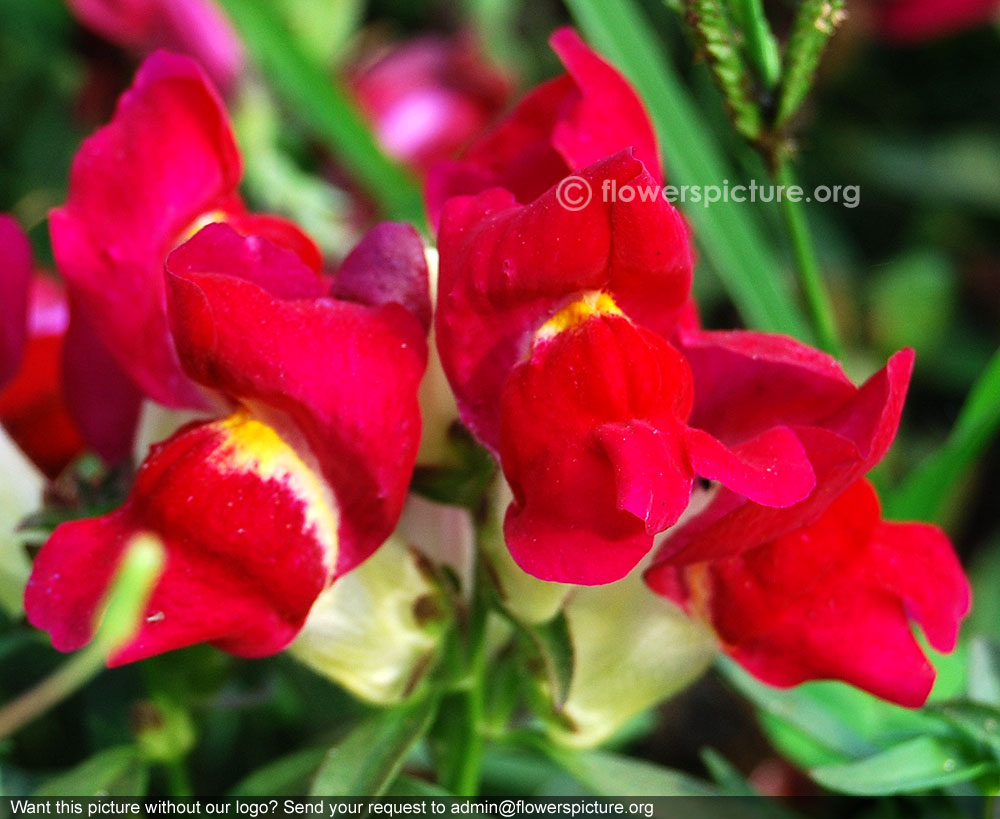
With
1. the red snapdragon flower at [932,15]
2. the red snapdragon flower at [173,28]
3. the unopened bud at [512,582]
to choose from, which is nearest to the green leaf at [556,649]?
the unopened bud at [512,582]

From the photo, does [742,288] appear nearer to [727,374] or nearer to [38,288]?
[727,374]

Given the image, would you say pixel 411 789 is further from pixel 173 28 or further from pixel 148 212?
pixel 173 28

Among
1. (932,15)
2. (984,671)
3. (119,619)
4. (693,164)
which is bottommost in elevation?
(932,15)

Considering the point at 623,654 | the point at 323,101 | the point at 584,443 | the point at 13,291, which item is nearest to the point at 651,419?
the point at 584,443

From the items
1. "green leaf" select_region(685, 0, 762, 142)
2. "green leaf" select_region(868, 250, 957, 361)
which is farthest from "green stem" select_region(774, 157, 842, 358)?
"green leaf" select_region(868, 250, 957, 361)

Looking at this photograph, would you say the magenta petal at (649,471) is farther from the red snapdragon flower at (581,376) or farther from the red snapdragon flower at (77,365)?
the red snapdragon flower at (77,365)

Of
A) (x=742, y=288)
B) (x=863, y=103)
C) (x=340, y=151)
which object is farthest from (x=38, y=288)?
(x=863, y=103)

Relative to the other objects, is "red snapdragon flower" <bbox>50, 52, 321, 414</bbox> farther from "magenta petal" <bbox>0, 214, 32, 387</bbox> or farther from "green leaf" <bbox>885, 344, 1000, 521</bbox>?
"green leaf" <bbox>885, 344, 1000, 521</bbox>
